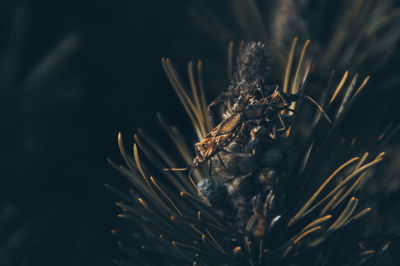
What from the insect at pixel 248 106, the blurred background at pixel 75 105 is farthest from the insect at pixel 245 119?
the blurred background at pixel 75 105

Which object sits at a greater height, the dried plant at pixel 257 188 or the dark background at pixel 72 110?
the dark background at pixel 72 110

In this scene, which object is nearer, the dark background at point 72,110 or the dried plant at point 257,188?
the dried plant at point 257,188

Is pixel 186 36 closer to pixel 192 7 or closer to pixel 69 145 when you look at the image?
pixel 192 7

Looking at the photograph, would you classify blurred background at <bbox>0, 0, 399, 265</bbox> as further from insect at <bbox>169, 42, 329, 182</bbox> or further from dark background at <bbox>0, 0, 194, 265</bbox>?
insect at <bbox>169, 42, 329, 182</bbox>

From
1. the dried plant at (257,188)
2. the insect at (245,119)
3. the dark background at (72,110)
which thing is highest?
the dark background at (72,110)

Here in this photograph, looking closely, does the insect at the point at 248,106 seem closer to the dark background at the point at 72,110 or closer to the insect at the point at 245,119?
the insect at the point at 245,119

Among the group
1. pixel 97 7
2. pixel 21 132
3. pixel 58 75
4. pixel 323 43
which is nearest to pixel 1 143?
pixel 21 132

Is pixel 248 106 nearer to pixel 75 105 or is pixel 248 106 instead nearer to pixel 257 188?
pixel 257 188

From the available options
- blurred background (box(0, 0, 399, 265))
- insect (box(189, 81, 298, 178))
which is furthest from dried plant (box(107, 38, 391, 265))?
blurred background (box(0, 0, 399, 265))

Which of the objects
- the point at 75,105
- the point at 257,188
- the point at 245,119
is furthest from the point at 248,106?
the point at 75,105
